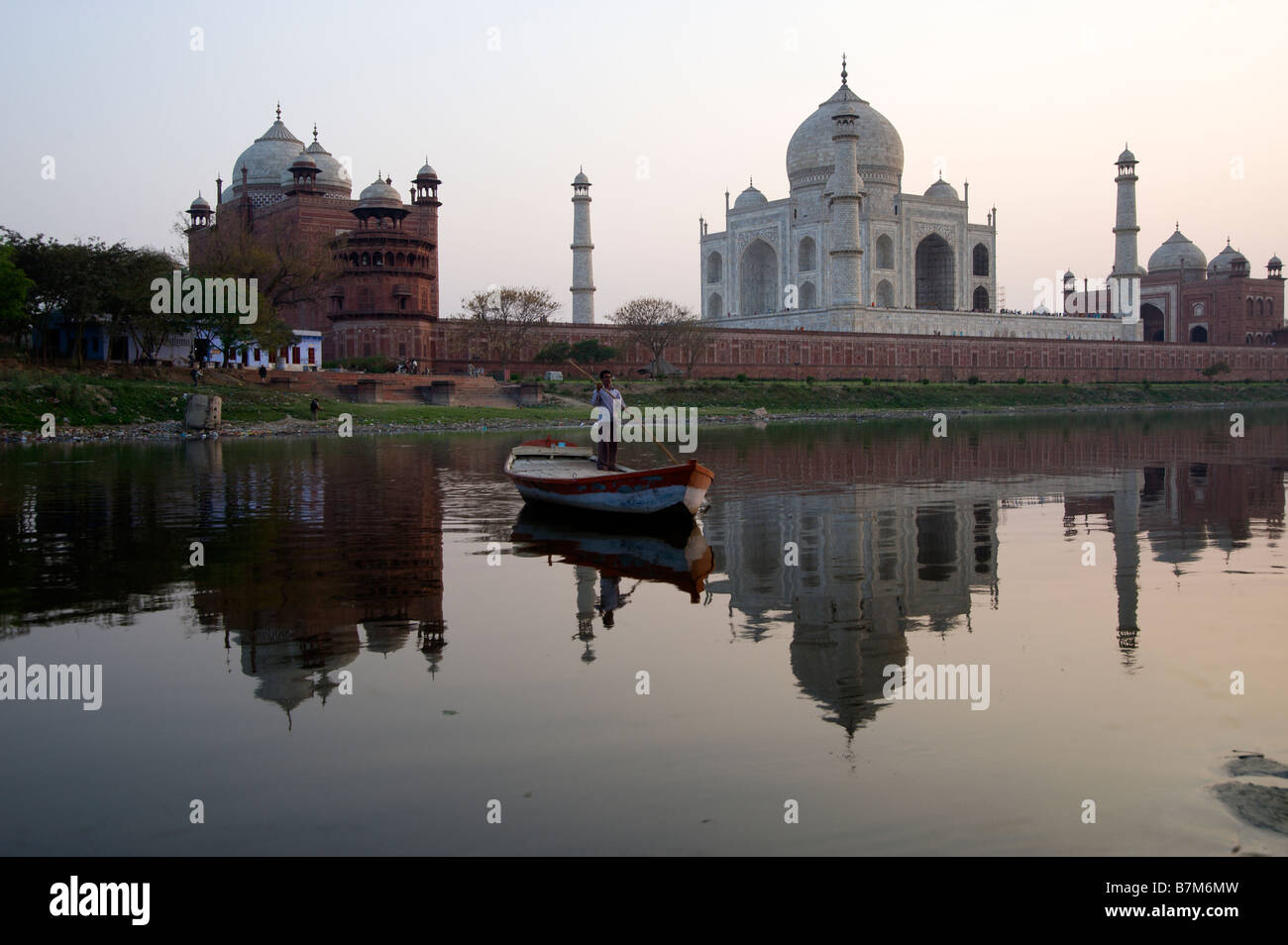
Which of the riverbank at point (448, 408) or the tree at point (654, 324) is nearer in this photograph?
the riverbank at point (448, 408)

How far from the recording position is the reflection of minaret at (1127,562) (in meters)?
9.23

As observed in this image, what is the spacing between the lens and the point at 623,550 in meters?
13.9

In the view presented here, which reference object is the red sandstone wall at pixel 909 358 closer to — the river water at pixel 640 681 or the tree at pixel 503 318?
the tree at pixel 503 318

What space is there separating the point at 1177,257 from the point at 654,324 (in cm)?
6151

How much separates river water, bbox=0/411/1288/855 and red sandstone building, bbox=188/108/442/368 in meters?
41.9

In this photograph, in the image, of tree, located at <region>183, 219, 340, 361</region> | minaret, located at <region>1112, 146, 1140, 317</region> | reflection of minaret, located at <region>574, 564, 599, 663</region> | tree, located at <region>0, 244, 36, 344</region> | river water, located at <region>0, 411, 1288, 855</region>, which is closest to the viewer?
→ river water, located at <region>0, 411, 1288, 855</region>

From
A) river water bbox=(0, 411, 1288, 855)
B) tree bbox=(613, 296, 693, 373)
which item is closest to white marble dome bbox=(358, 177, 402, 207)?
tree bbox=(613, 296, 693, 373)

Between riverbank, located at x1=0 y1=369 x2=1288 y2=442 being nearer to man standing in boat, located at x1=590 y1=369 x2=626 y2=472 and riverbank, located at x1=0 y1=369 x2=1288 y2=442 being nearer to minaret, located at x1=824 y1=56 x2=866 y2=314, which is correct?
minaret, located at x1=824 y1=56 x2=866 y2=314

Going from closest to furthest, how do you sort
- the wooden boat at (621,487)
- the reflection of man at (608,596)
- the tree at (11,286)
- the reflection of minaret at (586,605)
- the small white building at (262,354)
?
1. the reflection of minaret at (586,605)
2. the reflection of man at (608,596)
3. the wooden boat at (621,487)
4. the tree at (11,286)
5. the small white building at (262,354)

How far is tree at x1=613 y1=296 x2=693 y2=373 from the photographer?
61781mm

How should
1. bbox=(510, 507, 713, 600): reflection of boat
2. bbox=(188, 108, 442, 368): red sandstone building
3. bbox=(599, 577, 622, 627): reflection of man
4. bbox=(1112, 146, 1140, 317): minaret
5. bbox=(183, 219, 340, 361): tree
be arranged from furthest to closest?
bbox=(1112, 146, 1140, 317): minaret, bbox=(188, 108, 442, 368): red sandstone building, bbox=(183, 219, 340, 361): tree, bbox=(510, 507, 713, 600): reflection of boat, bbox=(599, 577, 622, 627): reflection of man

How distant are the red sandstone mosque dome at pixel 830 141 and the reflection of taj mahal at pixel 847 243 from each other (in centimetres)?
7

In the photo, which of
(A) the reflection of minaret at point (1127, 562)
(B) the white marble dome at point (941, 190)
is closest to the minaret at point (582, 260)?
(B) the white marble dome at point (941, 190)

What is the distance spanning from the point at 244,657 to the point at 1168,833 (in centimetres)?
618
